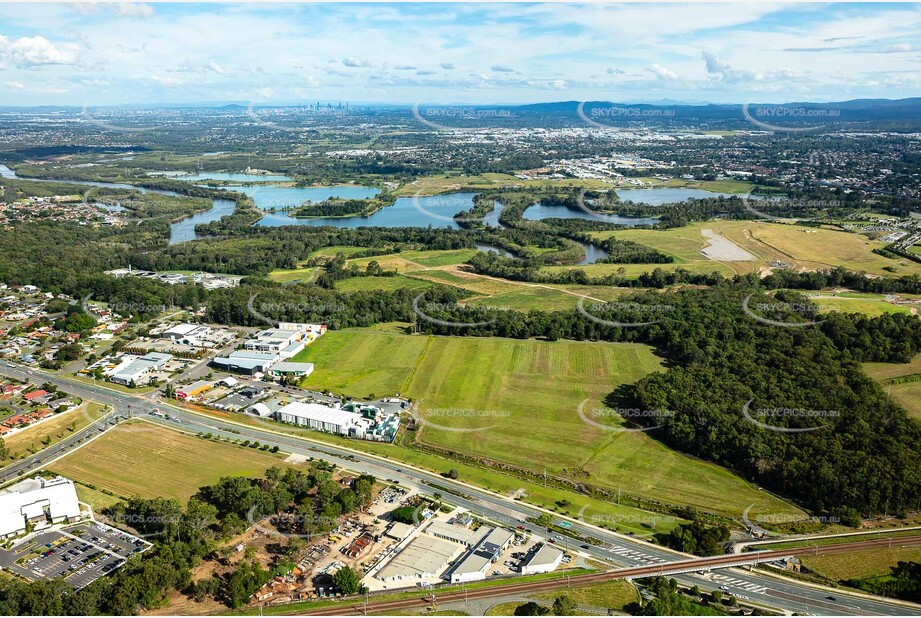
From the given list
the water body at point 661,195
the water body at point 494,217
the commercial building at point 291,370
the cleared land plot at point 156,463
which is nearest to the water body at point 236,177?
the water body at point 494,217

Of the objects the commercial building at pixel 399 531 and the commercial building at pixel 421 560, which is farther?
the commercial building at pixel 399 531

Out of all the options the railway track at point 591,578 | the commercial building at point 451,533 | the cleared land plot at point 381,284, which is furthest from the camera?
the cleared land plot at point 381,284

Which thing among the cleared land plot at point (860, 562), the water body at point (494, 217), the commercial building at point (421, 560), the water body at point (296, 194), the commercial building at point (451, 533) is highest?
the water body at point (296, 194)

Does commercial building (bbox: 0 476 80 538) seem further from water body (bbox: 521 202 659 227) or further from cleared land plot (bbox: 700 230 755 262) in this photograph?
water body (bbox: 521 202 659 227)

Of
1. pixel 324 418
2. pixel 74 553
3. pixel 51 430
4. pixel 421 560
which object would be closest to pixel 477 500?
pixel 421 560

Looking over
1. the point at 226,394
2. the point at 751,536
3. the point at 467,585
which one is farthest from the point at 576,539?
the point at 226,394

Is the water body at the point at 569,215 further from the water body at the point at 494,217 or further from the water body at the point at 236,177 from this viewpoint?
the water body at the point at 236,177
